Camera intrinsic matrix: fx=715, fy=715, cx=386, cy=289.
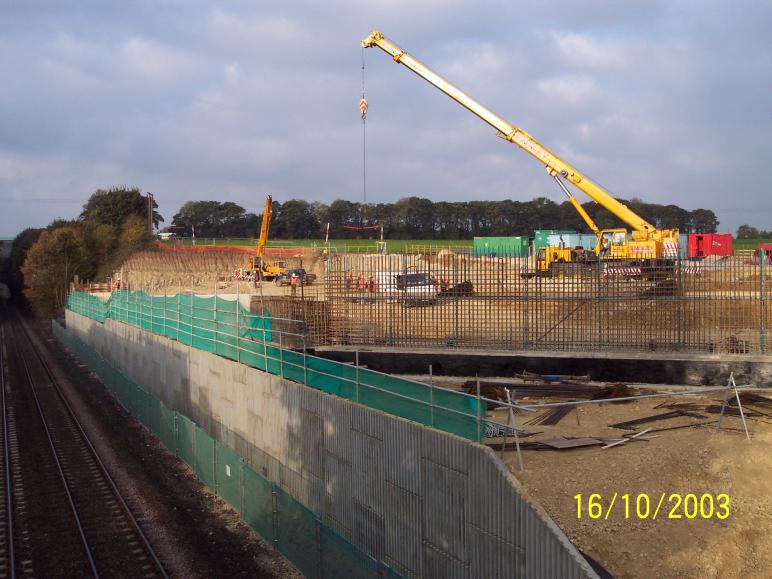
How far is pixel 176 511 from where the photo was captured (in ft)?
48.6

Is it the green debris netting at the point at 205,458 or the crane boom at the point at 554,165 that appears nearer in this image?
the green debris netting at the point at 205,458

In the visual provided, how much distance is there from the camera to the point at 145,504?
15391 mm

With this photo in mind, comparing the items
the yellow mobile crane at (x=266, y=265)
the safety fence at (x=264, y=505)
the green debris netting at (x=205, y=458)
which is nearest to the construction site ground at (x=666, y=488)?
the safety fence at (x=264, y=505)

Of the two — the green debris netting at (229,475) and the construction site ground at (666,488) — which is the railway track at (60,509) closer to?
the green debris netting at (229,475)

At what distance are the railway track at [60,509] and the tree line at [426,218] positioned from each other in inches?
1388

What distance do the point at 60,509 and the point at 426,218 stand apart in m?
63.3

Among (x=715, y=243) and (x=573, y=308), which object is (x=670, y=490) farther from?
(x=715, y=243)

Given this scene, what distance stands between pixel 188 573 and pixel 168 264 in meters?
51.0

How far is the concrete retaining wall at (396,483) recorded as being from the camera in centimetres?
710

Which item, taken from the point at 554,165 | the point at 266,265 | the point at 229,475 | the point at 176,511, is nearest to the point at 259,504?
the point at 229,475

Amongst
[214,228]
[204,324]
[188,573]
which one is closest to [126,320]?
[204,324]

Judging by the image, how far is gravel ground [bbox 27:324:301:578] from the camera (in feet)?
39.4
